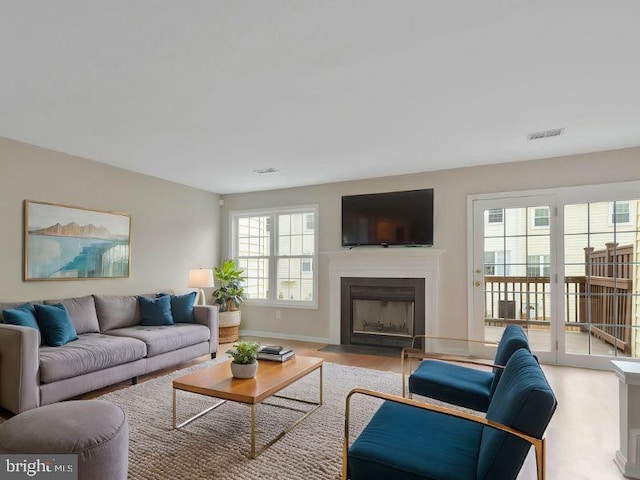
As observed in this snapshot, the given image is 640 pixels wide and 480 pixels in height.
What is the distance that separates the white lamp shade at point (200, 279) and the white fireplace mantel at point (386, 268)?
1730 millimetres

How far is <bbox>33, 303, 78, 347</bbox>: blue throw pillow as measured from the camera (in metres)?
3.33

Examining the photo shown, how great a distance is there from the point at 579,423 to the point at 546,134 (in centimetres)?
253

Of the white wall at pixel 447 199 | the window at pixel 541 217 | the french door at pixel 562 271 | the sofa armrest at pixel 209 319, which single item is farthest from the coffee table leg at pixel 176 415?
the window at pixel 541 217

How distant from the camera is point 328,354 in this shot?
4.95 meters

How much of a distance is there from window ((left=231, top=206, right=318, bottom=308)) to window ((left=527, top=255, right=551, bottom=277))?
289cm

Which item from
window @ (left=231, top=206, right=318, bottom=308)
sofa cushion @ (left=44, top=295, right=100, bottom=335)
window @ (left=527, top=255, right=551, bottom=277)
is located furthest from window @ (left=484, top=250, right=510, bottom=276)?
sofa cushion @ (left=44, top=295, right=100, bottom=335)

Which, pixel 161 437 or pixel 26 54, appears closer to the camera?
pixel 26 54

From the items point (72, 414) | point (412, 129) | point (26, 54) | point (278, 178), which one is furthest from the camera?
point (278, 178)

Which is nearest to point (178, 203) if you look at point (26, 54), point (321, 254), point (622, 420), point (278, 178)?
point (278, 178)

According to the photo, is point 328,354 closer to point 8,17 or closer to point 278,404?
point 278,404

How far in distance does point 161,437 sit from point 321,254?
357 cm

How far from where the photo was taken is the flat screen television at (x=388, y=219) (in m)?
5.05

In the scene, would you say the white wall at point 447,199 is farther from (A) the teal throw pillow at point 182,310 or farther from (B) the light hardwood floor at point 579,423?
(A) the teal throw pillow at point 182,310

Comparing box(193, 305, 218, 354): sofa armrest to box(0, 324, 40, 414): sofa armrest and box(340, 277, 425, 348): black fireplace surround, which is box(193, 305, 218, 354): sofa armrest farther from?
box(0, 324, 40, 414): sofa armrest
